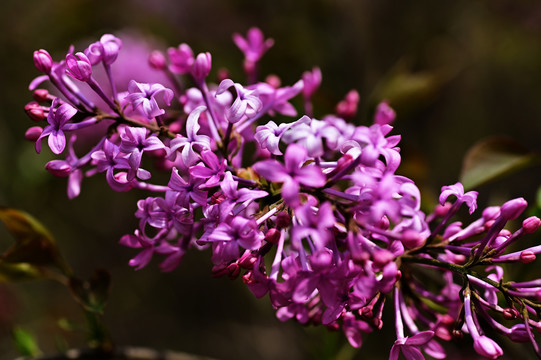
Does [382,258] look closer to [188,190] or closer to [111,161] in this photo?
[188,190]

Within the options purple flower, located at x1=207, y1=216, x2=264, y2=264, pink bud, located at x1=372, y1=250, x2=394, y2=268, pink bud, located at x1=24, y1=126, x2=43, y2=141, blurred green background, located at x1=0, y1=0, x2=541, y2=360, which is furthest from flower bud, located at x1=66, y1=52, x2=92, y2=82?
blurred green background, located at x1=0, y1=0, x2=541, y2=360

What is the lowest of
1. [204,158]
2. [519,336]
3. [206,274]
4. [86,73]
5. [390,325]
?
[206,274]

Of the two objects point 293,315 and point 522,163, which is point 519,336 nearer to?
point 293,315

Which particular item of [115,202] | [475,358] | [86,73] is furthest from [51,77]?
[115,202]

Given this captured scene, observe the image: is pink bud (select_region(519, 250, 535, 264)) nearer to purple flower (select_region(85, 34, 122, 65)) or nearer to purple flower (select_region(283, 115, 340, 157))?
purple flower (select_region(283, 115, 340, 157))

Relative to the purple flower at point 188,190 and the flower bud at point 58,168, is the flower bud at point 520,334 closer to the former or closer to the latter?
the purple flower at point 188,190

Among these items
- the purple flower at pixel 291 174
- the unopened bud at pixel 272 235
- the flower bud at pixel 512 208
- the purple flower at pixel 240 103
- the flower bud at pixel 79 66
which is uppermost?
the flower bud at pixel 79 66

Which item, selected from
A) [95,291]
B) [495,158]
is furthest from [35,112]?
[495,158]

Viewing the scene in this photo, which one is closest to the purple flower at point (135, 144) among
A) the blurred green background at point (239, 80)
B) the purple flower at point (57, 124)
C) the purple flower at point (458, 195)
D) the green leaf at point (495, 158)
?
the purple flower at point (57, 124)
